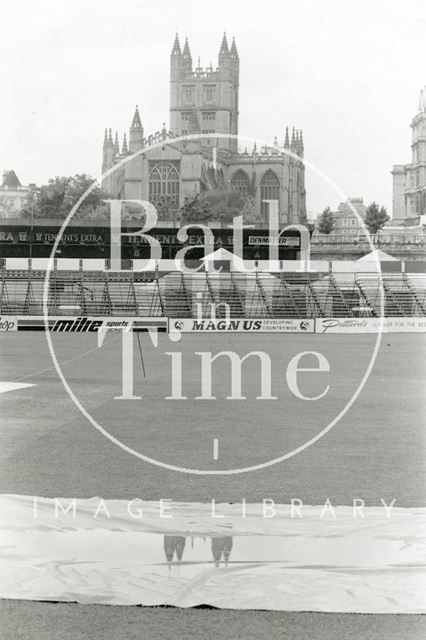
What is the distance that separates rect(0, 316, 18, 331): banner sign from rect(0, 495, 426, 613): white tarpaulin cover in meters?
34.4

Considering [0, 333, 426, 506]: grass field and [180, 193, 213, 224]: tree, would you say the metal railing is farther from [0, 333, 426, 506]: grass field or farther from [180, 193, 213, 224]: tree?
[180, 193, 213, 224]: tree

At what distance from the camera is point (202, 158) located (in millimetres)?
143125

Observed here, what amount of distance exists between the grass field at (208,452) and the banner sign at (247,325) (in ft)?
69.0

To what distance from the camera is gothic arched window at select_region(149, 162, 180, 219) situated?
5533 inches

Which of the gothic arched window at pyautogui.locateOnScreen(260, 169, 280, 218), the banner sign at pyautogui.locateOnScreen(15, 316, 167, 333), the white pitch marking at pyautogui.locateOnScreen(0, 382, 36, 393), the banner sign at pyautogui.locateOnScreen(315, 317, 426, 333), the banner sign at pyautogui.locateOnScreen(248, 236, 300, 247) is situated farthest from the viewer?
the gothic arched window at pyautogui.locateOnScreen(260, 169, 280, 218)

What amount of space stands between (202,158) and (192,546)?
5436 inches

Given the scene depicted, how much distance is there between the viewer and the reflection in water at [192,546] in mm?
6996

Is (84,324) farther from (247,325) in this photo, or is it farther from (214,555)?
(214,555)

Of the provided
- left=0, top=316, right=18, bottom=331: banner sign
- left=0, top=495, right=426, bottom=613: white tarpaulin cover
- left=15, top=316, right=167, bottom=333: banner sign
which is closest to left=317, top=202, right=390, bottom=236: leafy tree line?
left=15, top=316, right=167, bottom=333: banner sign

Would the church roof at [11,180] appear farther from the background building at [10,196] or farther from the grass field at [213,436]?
the grass field at [213,436]

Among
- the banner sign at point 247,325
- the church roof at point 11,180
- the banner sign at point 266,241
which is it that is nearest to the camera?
the banner sign at point 247,325

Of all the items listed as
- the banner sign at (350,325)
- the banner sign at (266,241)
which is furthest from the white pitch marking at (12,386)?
the banner sign at (266,241)

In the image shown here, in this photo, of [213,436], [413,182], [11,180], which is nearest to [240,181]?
[413,182]

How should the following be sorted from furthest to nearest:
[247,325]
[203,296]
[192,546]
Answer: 1. [203,296]
2. [247,325]
3. [192,546]
